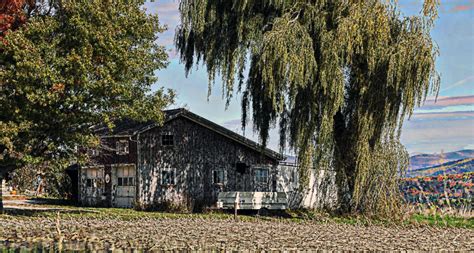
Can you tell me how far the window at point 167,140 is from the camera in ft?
123

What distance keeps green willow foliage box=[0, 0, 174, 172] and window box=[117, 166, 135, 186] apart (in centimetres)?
839

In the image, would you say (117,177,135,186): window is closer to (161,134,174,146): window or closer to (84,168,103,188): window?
(84,168,103,188): window

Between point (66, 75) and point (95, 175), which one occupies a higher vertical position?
point (66, 75)

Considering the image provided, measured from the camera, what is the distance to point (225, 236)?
1981 cm

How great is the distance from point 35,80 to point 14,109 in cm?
145

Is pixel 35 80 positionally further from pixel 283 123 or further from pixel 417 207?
pixel 417 207

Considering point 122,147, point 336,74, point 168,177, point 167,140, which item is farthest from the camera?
point 122,147

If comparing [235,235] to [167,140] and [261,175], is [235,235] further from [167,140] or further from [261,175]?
[261,175]

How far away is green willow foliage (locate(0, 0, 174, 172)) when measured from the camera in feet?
85.5

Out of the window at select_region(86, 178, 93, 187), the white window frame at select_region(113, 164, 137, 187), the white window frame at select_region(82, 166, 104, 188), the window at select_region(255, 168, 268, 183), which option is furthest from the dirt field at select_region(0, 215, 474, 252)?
the window at select_region(86, 178, 93, 187)

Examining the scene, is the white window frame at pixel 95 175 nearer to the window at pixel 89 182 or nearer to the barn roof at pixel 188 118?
the window at pixel 89 182

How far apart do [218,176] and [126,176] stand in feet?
15.9

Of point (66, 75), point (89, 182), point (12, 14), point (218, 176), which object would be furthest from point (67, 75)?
point (89, 182)

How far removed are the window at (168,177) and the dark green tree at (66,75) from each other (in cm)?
851
